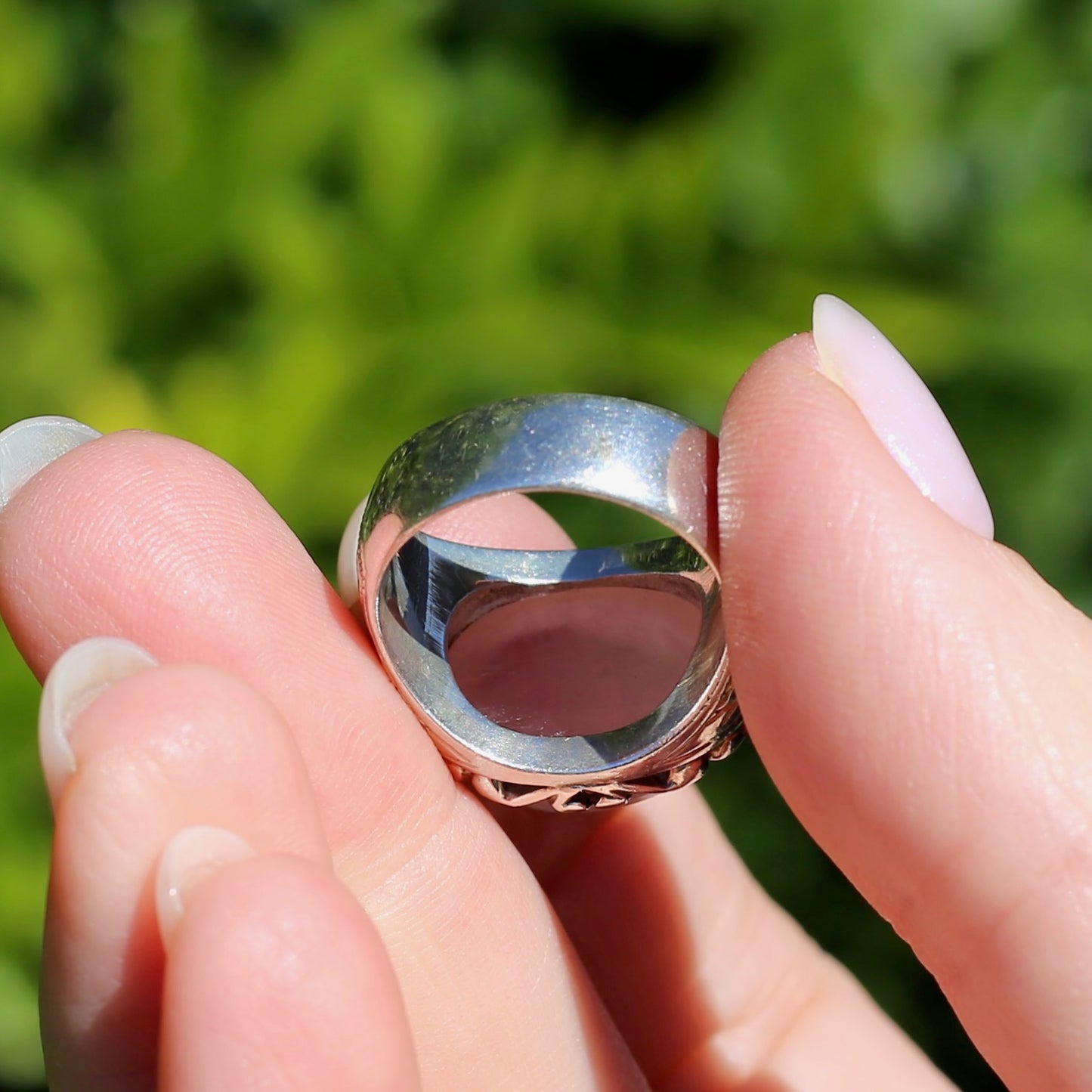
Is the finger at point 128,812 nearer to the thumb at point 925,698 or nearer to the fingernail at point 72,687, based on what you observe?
the fingernail at point 72,687

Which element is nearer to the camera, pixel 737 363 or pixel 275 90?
pixel 737 363

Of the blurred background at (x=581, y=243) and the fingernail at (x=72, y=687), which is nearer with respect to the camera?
the fingernail at (x=72, y=687)

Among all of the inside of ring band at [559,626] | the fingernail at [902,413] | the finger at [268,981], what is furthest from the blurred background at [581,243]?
the finger at [268,981]

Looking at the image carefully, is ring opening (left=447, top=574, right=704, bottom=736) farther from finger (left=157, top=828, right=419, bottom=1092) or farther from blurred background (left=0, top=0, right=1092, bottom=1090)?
blurred background (left=0, top=0, right=1092, bottom=1090)

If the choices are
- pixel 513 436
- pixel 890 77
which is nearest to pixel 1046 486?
pixel 890 77

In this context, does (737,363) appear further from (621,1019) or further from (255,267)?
(621,1019)

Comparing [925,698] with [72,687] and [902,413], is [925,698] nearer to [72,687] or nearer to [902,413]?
[902,413]
